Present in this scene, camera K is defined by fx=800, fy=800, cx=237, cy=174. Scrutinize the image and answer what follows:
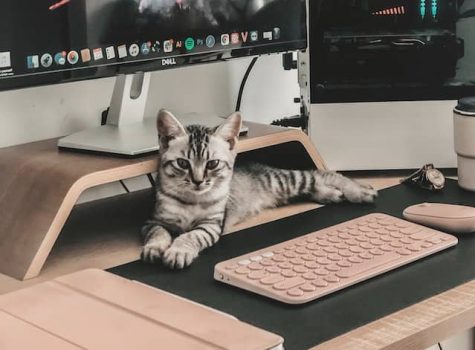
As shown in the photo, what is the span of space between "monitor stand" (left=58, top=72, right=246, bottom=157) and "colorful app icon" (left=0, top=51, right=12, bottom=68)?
169 mm

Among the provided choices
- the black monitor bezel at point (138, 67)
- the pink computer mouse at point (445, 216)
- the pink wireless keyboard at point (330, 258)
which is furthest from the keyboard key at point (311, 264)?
the black monitor bezel at point (138, 67)

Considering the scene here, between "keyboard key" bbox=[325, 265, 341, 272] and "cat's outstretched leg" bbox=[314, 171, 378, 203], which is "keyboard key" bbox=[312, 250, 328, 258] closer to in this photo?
"keyboard key" bbox=[325, 265, 341, 272]

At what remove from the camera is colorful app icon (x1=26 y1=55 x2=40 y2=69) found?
1.00 metres

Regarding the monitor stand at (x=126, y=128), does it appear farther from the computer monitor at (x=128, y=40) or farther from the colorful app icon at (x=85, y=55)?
the colorful app icon at (x=85, y=55)

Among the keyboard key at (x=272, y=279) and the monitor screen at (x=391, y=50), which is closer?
the keyboard key at (x=272, y=279)

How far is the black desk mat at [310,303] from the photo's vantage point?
31.1 inches

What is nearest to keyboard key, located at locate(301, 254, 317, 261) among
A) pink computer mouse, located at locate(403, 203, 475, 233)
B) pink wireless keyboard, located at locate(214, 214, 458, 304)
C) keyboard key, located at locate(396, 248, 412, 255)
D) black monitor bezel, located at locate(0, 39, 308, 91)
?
pink wireless keyboard, located at locate(214, 214, 458, 304)

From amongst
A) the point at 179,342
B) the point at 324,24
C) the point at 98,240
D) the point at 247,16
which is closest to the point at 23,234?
the point at 98,240

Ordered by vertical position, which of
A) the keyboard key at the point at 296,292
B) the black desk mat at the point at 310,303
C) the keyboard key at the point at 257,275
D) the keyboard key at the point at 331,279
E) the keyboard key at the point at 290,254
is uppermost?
the keyboard key at the point at 290,254

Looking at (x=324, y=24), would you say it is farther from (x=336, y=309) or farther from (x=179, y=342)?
(x=179, y=342)

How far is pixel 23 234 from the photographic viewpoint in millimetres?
988

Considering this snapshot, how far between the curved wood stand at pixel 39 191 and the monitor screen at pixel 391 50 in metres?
0.40

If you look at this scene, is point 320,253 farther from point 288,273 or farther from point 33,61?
point 33,61

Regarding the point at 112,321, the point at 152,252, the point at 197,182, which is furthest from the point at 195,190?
the point at 112,321
